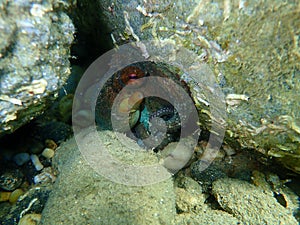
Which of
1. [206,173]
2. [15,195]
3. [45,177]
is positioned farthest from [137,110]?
[15,195]

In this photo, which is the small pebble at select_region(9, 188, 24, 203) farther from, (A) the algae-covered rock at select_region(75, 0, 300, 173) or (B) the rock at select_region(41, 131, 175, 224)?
(A) the algae-covered rock at select_region(75, 0, 300, 173)

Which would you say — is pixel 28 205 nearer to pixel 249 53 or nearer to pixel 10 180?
pixel 10 180

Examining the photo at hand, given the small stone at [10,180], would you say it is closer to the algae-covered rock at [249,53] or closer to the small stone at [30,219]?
the small stone at [30,219]

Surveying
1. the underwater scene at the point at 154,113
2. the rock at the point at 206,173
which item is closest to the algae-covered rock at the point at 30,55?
the underwater scene at the point at 154,113

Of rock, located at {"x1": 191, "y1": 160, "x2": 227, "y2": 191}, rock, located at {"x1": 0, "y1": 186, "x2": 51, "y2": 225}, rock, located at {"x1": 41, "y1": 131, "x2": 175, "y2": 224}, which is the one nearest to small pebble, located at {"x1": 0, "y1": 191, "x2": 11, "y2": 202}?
rock, located at {"x1": 0, "y1": 186, "x2": 51, "y2": 225}

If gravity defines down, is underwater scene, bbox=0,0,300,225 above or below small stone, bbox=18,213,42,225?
above

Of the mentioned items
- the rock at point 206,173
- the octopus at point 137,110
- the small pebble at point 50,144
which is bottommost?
the rock at point 206,173
